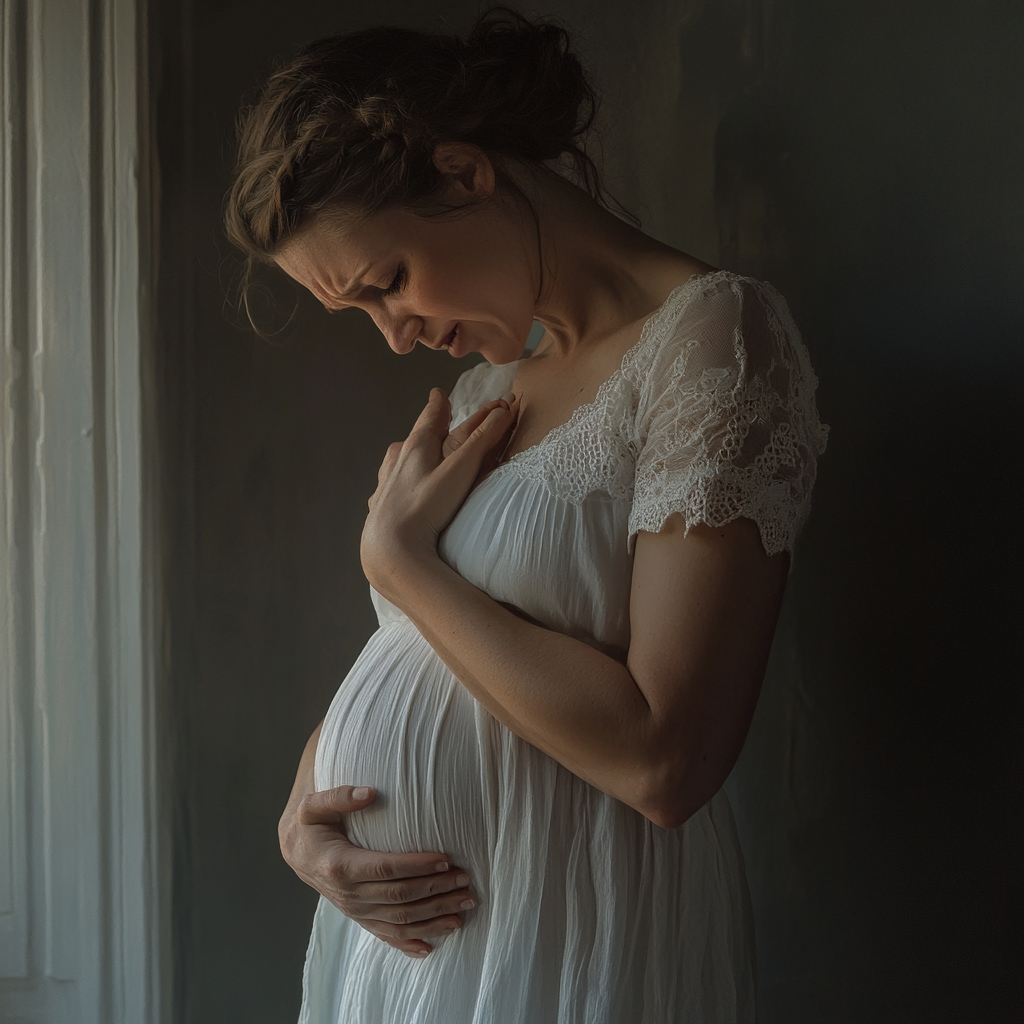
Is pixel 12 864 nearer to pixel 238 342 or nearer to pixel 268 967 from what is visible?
pixel 268 967

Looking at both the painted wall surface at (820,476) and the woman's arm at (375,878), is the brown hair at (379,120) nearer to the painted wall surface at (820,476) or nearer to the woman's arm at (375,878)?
the painted wall surface at (820,476)

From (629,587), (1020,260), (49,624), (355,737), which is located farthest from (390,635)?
(1020,260)

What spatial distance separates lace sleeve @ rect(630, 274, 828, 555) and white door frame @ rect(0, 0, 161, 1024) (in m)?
0.91

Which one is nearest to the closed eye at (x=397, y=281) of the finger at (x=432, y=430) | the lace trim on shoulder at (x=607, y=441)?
the finger at (x=432, y=430)

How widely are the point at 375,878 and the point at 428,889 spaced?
58 millimetres

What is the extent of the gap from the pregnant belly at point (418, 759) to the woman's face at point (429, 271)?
14.5 inches

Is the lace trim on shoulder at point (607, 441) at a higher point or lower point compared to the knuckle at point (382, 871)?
higher

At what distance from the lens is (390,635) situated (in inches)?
41.2

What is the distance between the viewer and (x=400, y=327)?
1030 mm

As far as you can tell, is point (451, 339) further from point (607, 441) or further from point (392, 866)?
point (392, 866)

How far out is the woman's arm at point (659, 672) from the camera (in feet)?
2.51

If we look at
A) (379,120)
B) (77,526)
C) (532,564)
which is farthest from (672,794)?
(77,526)

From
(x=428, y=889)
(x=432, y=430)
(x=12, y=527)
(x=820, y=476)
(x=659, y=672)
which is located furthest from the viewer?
(x=12, y=527)

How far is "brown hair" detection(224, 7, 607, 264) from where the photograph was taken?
92 cm
